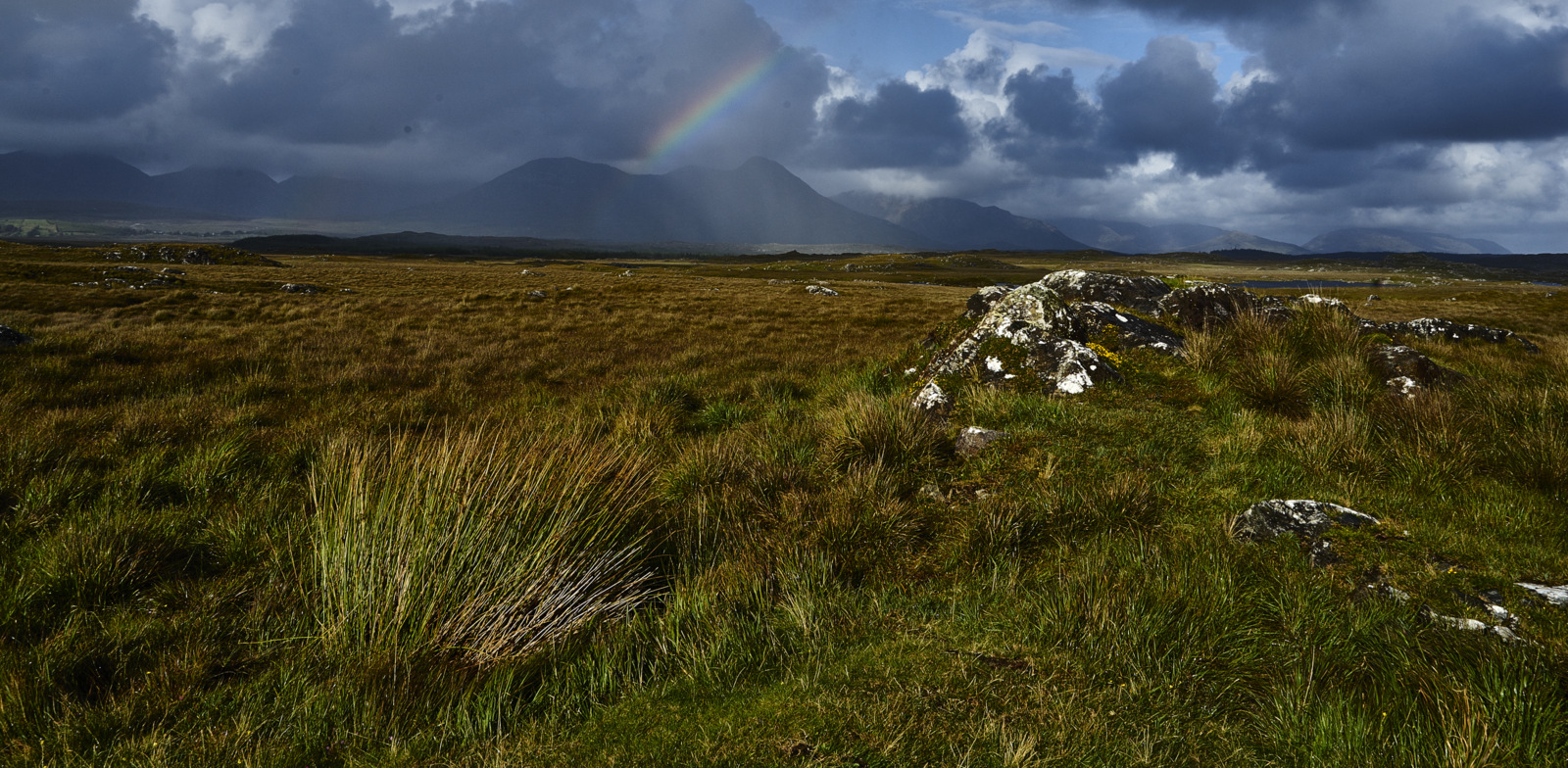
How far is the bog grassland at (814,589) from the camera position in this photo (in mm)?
2467

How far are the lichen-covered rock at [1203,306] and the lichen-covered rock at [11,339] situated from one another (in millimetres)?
19485

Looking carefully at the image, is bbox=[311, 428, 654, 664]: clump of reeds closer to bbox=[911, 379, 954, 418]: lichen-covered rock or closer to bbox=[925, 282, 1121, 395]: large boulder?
bbox=[911, 379, 954, 418]: lichen-covered rock

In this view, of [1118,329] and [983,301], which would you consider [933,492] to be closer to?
[1118,329]

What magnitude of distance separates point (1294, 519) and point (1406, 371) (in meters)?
5.37

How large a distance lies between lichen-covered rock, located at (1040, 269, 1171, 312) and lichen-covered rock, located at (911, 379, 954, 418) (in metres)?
5.17

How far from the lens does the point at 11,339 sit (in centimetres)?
1073

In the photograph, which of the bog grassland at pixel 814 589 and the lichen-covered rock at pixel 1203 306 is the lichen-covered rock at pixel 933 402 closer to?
the bog grassland at pixel 814 589

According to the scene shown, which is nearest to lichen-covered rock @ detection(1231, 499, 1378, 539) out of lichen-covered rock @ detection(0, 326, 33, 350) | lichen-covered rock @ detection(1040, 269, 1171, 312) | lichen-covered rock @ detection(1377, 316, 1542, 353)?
lichen-covered rock @ detection(1040, 269, 1171, 312)


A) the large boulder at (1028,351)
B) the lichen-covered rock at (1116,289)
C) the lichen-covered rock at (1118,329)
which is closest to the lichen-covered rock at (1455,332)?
the lichen-covered rock at (1116,289)

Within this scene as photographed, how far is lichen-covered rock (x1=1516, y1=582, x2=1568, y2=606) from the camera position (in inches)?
120

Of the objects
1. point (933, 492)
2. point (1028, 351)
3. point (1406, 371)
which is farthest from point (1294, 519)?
point (1406, 371)

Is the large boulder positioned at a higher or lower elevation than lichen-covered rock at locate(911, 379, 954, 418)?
higher

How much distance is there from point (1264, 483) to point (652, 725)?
468cm

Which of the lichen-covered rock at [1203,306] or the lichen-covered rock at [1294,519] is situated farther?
the lichen-covered rock at [1203,306]
